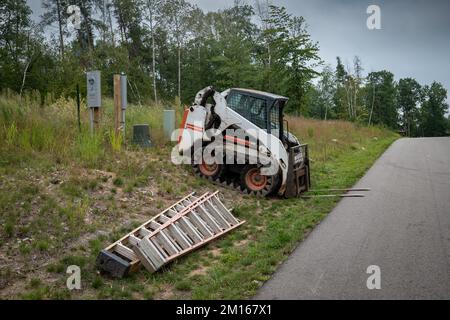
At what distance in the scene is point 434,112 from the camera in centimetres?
8531

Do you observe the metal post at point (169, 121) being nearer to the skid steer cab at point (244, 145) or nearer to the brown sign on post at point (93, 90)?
the skid steer cab at point (244, 145)

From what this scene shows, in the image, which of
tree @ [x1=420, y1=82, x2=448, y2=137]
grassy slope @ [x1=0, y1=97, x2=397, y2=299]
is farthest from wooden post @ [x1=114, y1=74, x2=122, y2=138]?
tree @ [x1=420, y1=82, x2=448, y2=137]

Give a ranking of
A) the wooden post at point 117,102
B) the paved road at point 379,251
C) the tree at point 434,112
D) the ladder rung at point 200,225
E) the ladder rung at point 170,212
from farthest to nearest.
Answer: the tree at point 434,112, the wooden post at point 117,102, the ladder rung at point 170,212, the ladder rung at point 200,225, the paved road at point 379,251

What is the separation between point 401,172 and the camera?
46.0 feet

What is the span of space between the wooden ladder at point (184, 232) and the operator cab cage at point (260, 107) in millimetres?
2811

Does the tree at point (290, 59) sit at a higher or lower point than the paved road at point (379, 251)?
higher

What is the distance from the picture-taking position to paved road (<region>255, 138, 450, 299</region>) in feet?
17.1

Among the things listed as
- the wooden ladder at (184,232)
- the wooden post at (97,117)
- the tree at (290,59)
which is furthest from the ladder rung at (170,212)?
the tree at (290,59)

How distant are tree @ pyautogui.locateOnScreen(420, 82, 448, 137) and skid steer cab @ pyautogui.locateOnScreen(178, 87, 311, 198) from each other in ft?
268

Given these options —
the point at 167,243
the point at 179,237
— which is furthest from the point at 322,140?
the point at 167,243

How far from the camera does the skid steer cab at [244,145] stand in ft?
33.6

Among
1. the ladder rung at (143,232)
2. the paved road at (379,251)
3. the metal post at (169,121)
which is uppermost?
the metal post at (169,121)

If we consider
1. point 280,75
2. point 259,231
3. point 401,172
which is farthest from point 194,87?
point 259,231

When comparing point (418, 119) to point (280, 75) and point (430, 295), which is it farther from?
point (430, 295)
